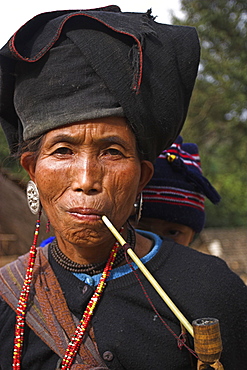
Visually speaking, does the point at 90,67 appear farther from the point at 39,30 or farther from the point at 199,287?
the point at 199,287

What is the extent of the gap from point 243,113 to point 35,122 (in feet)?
56.8

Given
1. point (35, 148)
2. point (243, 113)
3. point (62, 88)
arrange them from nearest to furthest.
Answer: point (62, 88), point (35, 148), point (243, 113)

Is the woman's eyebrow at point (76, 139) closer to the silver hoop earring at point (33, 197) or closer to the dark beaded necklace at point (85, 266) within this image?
the silver hoop earring at point (33, 197)

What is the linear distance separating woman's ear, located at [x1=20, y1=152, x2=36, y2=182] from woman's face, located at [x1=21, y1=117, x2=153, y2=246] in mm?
111

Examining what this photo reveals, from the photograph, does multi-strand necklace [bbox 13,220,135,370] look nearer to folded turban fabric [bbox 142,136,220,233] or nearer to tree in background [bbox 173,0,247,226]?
folded turban fabric [bbox 142,136,220,233]

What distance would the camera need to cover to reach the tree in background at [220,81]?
57.9 feet

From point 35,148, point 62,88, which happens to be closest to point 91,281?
point 35,148

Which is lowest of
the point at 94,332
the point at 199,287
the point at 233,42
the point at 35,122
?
the point at 233,42

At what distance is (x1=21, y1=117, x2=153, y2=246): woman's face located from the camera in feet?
6.22

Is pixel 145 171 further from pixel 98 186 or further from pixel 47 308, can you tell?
pixel 47 308

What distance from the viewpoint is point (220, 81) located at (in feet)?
58.4

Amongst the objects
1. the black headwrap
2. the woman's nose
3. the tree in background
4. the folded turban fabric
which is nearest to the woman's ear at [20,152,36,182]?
the black headwrap

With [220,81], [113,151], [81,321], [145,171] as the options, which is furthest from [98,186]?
[220,81]

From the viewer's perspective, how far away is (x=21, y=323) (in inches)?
80.7
